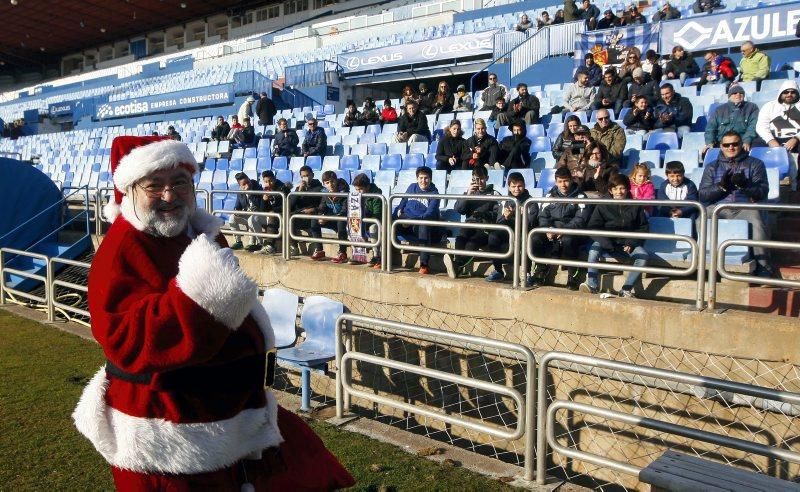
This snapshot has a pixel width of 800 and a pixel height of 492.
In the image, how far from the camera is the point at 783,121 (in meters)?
7.83

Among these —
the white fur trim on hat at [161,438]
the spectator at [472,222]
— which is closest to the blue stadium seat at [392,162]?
the spectator at [472,222]

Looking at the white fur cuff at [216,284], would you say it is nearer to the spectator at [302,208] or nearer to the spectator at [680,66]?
the spectator at [302,208]

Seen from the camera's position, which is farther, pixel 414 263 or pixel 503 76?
pixel 503 76

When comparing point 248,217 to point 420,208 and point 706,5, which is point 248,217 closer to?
point 420,208

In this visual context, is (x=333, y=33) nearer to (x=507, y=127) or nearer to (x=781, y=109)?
(x=507, y=127)

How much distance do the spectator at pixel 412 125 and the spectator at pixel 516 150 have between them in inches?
102

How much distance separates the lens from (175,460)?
2.14m

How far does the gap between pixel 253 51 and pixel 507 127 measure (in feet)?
80.0

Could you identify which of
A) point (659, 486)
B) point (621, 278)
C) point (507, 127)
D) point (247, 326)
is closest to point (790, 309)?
point (621, 278)

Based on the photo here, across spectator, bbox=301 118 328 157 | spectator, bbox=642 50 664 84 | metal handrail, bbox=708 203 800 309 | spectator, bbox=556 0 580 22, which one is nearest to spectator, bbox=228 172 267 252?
spectator, bbox=301 118 328 157

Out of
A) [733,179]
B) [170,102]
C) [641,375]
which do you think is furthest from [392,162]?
[170,102]

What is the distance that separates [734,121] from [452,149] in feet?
11.7

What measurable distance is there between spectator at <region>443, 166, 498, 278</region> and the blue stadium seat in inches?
143

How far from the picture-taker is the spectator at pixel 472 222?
686 cm
